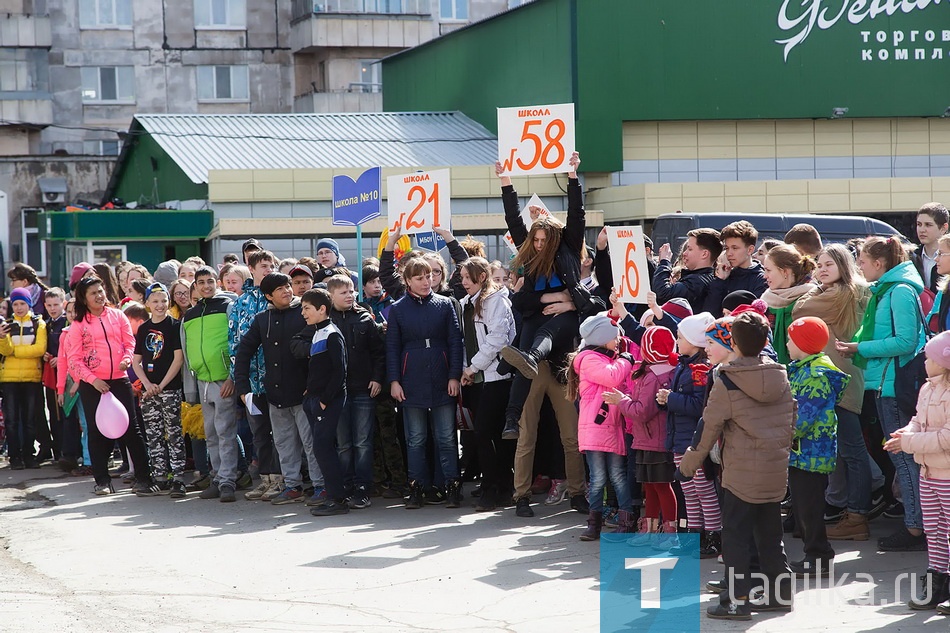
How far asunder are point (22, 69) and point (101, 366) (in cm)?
4191

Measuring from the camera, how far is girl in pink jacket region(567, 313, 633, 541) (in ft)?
27.1

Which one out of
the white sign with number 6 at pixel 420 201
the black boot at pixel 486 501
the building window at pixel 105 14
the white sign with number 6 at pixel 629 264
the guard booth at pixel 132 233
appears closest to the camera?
the white sign with number 6 at pixel 629 264

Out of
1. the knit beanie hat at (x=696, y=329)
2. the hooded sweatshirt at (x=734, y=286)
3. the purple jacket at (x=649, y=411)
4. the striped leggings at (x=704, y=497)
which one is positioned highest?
the hooded sweatshirt at (x=734, y=286)

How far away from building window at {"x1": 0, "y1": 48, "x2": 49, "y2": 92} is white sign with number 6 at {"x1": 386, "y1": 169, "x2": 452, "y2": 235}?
134 feet

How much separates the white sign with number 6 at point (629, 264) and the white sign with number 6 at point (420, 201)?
3.27 m

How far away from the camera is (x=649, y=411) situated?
7.88 m

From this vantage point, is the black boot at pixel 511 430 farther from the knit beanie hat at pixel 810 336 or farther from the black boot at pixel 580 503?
the knit beanie hat at pixel 810 336

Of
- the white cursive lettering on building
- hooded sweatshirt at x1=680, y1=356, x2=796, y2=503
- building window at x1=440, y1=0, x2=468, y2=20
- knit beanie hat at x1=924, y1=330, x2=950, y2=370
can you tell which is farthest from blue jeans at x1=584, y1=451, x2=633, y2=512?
building window at x1=440, y1=0, x2=468, y2=20

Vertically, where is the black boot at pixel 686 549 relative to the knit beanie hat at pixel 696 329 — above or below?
below

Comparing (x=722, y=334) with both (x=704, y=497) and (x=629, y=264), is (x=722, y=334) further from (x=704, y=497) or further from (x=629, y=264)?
(x=629, y=264)

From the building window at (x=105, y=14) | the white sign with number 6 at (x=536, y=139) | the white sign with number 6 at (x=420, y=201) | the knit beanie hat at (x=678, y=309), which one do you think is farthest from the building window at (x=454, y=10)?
the knit beanie hat at (x=678, y=309)

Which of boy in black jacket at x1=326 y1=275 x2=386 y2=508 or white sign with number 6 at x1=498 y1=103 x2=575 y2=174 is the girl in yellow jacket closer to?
boy in black jacket at x1=326 y1=275 x2=386 y2=508

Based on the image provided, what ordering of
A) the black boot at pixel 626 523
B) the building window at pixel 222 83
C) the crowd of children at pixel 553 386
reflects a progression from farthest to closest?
the building window at pixel 222 83
the black boot at pixel 626 523
the crowd of children at pixel 553 386

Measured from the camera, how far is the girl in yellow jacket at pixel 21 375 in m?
12.9
